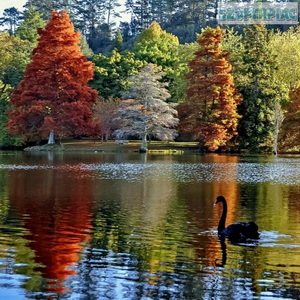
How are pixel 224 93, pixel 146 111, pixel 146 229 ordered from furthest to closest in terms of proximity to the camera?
pixel 146 111
pixel 224 93
pixel 146 229

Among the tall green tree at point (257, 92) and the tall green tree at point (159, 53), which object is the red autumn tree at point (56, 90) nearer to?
the tall green tree at point (159, 53)

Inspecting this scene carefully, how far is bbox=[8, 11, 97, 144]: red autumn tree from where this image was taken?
55719mm

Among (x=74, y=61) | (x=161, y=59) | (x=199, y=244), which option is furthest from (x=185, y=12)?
(x=199, y=244)

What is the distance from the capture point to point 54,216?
57.6 feet

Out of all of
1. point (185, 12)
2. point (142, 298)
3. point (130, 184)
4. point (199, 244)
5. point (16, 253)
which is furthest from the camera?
point (185, 12)

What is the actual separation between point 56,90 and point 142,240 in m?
43.8

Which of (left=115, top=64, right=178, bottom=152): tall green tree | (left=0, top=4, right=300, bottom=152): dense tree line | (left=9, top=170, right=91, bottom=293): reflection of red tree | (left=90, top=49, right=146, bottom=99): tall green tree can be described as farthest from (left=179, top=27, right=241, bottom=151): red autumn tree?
(left=9, top=170, right=91, bottom=293): reflection of red tree

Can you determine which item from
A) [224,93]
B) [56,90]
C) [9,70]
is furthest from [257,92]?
[9,70]

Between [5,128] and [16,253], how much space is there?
48.2 metres

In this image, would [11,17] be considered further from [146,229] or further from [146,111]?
[146,229]

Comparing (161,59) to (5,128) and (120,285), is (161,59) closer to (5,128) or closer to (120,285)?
(5,128)

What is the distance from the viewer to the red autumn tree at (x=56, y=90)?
183ft

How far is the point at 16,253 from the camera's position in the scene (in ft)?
39.9

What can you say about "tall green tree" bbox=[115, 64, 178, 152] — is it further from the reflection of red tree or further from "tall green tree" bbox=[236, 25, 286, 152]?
the reflection of red tree
